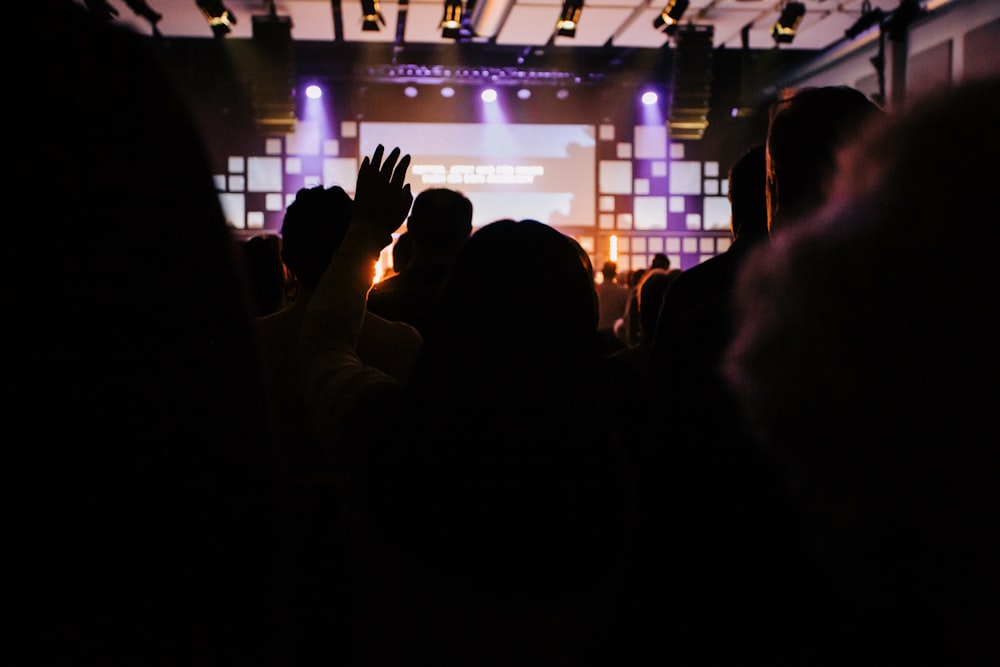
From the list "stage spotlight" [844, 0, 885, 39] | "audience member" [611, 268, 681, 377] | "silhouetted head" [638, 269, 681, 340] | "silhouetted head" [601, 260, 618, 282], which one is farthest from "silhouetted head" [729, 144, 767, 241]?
"stage spotlight" [844, 0, 885, 39]

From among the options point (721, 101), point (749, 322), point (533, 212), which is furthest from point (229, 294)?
point (721, 101)

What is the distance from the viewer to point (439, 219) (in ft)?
7.64

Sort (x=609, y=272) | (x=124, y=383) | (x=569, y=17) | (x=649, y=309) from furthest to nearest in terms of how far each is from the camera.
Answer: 1. (x=569, y=17)
2. (x=609, y=272)
3. (x=649, y=309)
4. (x=124, y=383)

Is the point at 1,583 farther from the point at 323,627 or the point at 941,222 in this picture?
the point at 323,627

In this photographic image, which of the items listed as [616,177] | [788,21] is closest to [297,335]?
[788,21]

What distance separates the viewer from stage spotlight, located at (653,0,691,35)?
8.11 metres

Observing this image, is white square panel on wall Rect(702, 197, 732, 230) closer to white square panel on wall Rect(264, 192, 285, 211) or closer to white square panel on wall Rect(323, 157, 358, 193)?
white square panel on wall Rect(323, 157, 358, 193)

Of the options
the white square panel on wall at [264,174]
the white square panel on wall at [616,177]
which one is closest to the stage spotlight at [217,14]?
the white square panel on wall at [264,174]

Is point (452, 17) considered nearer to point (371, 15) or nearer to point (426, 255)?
point (371, 15)

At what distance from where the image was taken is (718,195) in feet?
40.0

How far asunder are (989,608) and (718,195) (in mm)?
12382

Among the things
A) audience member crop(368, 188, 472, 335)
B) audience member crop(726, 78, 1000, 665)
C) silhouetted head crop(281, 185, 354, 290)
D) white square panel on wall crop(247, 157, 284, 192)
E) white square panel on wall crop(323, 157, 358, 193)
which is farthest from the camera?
white square panel on wall crop(323, 157, 358, 193)

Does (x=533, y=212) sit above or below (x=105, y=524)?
above

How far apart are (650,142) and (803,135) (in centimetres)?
1144
